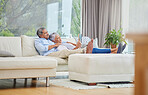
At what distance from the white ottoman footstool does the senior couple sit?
0.69m

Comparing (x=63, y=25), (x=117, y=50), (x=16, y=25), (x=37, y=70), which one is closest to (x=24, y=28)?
(x=16, y=25)

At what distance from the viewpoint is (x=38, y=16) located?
253 inches

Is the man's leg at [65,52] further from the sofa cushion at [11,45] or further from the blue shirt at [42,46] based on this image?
the sofa cushion at [11,45]

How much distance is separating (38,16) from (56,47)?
1433mm

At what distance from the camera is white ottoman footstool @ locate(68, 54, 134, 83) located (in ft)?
12.6

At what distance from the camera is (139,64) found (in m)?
0.69

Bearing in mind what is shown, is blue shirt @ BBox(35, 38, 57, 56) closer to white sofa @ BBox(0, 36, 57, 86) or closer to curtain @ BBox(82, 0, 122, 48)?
white sofa @ BBox(0, 36, 57, 86)

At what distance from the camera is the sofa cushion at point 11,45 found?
4.95 m

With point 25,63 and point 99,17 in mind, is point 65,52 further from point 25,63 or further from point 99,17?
point 99,17

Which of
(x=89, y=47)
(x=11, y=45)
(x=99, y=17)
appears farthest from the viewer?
(x=99, y=17)

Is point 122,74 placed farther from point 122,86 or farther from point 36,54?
point 36,54

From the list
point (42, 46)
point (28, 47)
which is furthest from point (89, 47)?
point (28, 47)

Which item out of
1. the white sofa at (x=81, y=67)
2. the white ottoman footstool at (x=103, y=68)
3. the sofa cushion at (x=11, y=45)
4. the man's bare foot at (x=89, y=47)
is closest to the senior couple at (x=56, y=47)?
the man's bare foot at (x=89, y=47)

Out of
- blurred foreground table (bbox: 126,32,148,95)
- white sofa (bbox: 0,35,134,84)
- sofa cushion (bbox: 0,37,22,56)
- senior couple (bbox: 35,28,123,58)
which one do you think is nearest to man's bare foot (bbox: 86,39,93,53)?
senior couple (bbox: 35,28,123,58)
